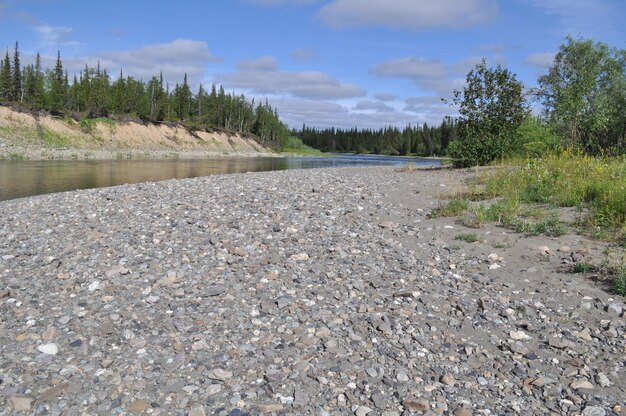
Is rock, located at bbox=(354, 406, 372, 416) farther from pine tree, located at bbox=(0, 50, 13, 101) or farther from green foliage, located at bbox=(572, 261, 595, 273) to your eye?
pine tree, located at bbox=(0, 50, 13, 101)

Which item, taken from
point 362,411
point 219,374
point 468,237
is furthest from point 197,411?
point 468,237

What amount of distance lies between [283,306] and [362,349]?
5.38ft

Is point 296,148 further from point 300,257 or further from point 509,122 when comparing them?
point 300,257

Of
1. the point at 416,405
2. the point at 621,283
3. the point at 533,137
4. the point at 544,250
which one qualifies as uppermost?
the point at 533,137

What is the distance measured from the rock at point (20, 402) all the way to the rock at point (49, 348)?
3.05 ft

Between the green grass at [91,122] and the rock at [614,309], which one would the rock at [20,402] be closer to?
the rock at [614,309]

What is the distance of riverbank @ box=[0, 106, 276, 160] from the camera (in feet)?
217

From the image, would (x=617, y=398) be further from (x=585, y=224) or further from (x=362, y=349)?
(x=585, y=224)

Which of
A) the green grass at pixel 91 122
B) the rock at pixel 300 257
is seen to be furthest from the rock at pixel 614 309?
the green grass at pixel 91 122

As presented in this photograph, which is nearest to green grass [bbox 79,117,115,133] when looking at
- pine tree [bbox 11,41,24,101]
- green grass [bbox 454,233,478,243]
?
pine tree [bbox 11,41,24,101]

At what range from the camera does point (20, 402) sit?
4.69 meters

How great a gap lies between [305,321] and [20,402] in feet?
11.5

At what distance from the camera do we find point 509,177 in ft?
50.6

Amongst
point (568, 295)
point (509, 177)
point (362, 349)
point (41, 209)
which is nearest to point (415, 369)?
point (362, 349)
